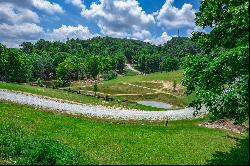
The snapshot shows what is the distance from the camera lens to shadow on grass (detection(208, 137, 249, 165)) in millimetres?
35950

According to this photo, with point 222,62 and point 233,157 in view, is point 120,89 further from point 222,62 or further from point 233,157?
point 222,62

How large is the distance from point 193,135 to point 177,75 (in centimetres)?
13827

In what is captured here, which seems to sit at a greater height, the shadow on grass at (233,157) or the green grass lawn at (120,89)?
the green grass lawn at (120,89)

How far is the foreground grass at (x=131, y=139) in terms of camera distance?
123 ft

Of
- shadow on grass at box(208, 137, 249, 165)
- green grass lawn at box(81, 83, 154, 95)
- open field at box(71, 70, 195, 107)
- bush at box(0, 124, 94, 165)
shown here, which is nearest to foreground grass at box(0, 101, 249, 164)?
shadow on grass at box(208, 137, 249, 165)

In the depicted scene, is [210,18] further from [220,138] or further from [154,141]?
[220,138]

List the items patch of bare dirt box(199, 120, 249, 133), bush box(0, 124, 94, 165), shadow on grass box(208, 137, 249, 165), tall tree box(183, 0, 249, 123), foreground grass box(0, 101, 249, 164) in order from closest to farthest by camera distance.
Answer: tall tree box(183, 0, 249, 123)
bush box(0, 124, 94, 165)
shadow on grass box(208, 137, 249, 165)
foreground grass box(0, 101, 249, 164)
patch of bare dirt box(199, 120, 249, 133)

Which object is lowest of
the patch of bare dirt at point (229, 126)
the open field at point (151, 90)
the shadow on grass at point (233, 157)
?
the shadow on grass at point (233, 157)

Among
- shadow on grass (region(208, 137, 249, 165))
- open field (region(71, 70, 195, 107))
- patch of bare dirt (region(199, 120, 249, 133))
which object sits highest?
open field (region(71, 70, 195, 107))

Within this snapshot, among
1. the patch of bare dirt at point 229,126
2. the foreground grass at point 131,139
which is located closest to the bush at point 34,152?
the foreground grass at point 131,139

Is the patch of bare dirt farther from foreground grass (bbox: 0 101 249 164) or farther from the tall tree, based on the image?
the tall tree

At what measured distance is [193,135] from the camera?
53.6 meters

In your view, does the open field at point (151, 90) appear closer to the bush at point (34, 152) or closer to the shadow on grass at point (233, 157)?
the shadow on grass at point (233, 157)

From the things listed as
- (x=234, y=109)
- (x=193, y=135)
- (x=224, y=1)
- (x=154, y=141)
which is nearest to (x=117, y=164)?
(x=234, y=109)
